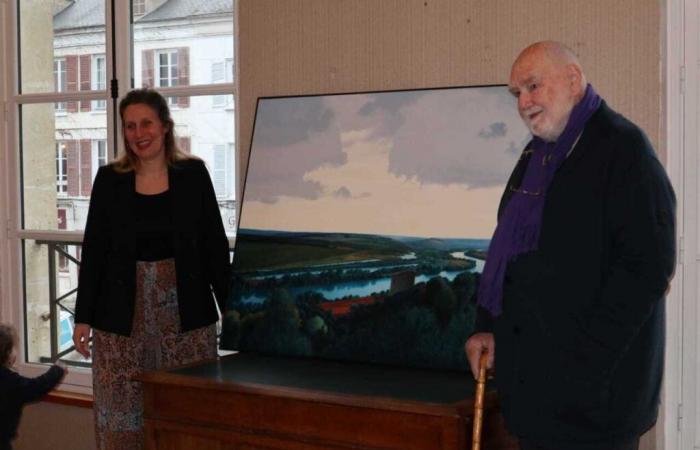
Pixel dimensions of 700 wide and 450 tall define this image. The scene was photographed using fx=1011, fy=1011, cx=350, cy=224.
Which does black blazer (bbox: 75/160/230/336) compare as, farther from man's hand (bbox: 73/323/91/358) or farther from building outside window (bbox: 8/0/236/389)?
building outside window (bbox: 8/0/236/389)

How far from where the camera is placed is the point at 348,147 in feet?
11.9

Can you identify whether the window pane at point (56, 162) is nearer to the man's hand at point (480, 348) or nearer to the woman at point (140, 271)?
the woman at point (140, 271)

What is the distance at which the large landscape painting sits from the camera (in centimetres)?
334

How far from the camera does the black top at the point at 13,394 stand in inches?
140

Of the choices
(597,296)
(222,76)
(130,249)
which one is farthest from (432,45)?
(597,296)

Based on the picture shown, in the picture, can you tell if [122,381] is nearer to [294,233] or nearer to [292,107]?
[294,233]

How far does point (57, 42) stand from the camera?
485 cm

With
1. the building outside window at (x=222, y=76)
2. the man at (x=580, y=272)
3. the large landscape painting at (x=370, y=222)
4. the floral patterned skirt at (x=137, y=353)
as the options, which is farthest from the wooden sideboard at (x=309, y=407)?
the building outside window at (x=222, y=76)

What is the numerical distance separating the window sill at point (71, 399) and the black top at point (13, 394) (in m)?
→ 1.06

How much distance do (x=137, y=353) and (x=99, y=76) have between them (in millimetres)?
1602

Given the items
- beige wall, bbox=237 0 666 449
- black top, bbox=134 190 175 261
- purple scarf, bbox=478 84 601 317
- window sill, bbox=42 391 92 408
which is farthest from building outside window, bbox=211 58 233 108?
purple scarf, bbox=478 84 601 317

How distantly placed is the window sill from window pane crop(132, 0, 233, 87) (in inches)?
57.7

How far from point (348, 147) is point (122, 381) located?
3.81 ft

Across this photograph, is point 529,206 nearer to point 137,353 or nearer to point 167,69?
point 137,353
